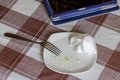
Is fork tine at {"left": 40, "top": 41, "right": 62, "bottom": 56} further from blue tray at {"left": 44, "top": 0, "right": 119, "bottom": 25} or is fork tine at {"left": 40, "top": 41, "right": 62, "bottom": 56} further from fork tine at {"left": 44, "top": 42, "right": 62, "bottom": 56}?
blue tray at {"left": 44, "top": 0, "right": 119, "bottom": 25}

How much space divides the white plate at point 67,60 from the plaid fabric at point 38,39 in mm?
17

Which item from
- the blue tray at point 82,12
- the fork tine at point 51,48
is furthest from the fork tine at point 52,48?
the blue tray at point 82,12

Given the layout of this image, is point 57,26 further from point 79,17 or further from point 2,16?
point 2,16

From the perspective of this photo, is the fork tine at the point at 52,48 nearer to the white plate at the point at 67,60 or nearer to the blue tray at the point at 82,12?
the white plate at the point at 67,60

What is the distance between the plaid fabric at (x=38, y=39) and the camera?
0.80 meters

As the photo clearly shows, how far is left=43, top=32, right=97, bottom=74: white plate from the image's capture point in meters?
0.80

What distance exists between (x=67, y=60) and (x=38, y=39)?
14 cm

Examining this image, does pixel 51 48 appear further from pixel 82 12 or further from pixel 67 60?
pixel 82 12

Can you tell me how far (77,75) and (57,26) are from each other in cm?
22

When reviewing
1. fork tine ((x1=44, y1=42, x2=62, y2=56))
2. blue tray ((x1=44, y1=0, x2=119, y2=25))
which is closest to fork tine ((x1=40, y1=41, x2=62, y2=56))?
fork tine ((x1=44, y1=42, x2=62, y2=56))

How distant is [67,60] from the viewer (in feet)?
2.69

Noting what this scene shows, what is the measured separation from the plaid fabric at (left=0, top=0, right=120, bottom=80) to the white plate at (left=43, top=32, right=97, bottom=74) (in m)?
0.02

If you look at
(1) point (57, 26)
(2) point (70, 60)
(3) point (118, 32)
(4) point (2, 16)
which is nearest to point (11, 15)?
(4) point (2, 16)

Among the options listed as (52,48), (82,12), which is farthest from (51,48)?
(82,12)
